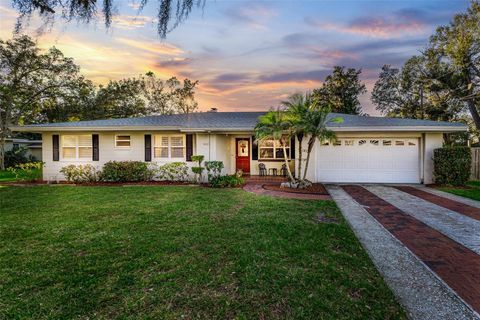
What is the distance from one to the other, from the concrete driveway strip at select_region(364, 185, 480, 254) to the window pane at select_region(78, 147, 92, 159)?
13.3 m

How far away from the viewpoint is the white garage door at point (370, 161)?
469 inches

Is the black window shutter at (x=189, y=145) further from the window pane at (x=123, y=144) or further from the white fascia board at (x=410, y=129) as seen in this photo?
the white fascia board at (x=410, y=129)

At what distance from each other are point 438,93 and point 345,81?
26.4 ft

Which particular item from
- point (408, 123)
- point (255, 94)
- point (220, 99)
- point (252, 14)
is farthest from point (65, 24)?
point (220, 99)

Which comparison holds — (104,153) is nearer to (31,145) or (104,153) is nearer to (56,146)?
(56,146)

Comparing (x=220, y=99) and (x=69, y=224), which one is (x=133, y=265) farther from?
(x=220, y=99)

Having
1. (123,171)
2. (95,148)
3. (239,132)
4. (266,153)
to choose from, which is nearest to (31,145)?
(95,148)

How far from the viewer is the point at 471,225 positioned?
5.82 m

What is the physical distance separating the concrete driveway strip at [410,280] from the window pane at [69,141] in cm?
1346

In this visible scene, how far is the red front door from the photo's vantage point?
1498 centimetres

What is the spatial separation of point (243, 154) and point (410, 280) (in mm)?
11998

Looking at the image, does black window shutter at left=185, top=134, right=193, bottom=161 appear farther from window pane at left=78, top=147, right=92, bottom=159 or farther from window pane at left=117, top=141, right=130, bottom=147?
window pane at left=78, top=147, right=92, bottom=159

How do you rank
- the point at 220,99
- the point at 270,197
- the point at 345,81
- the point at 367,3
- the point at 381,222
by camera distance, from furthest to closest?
1. the point at 345,81
2. the point at 220,99
3. the point at 270,197
4. the point at 367,3
5. the point at 381,222

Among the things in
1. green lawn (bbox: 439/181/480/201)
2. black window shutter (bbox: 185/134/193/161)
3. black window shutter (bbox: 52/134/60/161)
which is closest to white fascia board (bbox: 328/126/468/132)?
green lawn (bbox: 439/181/480/201)
